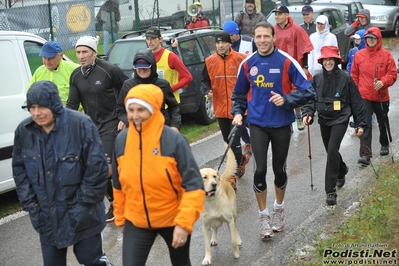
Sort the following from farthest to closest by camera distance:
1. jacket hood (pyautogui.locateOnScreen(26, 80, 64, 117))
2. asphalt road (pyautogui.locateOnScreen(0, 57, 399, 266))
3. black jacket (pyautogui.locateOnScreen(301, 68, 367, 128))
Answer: black jacket (pyautogui.locateOnScreen(301, 68, 367, 128))
asphalt road (pyautogui.locateOnScreen(0, 57, 399, 266))
jacket hood (pyautogui.locateOnScreen(26, 80, 64, 117))

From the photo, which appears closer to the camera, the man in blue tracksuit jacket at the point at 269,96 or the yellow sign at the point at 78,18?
the man in blue tracksuit jacket at the point at 269,96

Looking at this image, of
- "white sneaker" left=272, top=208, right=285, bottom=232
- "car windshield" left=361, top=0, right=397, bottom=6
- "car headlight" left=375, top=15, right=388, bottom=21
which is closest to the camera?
"white sneaker" left=272, top=208, right=285, bottom=232

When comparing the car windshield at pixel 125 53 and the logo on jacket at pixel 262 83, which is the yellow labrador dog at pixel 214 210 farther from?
the car windshield at pixel 125 53

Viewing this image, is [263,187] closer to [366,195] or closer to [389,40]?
[366,195]

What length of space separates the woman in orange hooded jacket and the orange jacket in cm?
419

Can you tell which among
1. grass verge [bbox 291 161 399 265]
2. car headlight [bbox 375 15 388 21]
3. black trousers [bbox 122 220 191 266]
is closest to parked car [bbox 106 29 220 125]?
grass verge [bbox 291 161 399 265]

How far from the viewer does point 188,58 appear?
12.7 meters

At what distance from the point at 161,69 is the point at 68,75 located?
1.40 m

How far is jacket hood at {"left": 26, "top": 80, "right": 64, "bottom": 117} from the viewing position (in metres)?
4.80

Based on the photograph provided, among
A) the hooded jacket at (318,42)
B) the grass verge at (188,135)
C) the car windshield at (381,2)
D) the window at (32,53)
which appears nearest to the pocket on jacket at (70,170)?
the grass verge at (188,135)

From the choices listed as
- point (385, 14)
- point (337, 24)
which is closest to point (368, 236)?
point (337, 24)

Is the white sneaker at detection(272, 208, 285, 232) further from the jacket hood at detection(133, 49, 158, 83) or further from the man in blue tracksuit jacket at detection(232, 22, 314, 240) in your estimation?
the jacket hood at detection(133, 49, 158, 83)

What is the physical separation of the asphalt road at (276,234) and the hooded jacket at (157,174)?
1.93m

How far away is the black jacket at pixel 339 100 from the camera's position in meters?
8.00
